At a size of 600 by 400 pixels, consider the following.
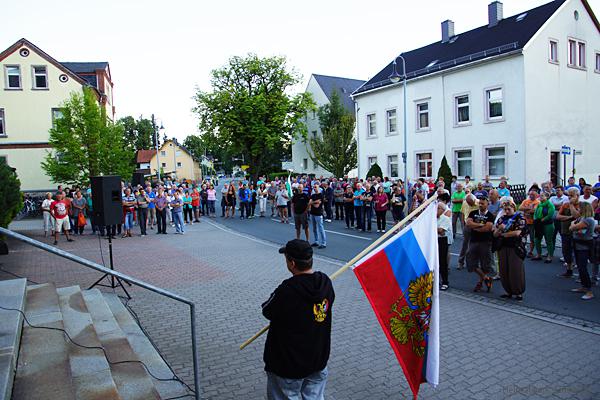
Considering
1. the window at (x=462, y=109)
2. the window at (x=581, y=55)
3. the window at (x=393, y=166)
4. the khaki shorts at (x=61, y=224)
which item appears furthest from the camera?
the window at (x=393, y=166)

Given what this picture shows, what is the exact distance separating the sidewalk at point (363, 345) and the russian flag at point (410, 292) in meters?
0.63

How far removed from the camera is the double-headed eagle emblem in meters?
4.20

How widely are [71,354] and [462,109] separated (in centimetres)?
2799

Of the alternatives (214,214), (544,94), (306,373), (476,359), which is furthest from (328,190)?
(306,373)

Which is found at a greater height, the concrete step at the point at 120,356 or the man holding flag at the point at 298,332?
the man holding flag at the point at 298,332

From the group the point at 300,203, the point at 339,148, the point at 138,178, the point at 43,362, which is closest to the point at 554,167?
the point at 339,148

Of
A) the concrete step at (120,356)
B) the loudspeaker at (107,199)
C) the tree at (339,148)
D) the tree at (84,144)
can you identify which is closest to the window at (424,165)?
the tree at (339,148)

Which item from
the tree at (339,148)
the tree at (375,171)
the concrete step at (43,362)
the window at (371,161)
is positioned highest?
the tree at (339,148)

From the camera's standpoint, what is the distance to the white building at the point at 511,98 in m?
25.0

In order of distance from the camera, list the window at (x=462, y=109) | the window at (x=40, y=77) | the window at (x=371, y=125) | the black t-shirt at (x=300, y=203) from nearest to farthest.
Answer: the black t-shirt at (x=300, y=203), the window at (x=462, y=109), the window at (x=40, y=77), the window at (x=371, y=125)

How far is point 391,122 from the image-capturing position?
3400cm

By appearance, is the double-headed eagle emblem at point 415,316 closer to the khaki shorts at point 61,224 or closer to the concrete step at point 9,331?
the concrete step at point 9,331

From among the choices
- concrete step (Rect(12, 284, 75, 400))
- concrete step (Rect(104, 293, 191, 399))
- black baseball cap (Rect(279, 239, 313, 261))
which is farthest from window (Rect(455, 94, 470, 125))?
black baseball cap (Rect(279, 239, 313, 261))

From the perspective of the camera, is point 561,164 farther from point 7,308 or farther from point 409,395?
point 7,308
